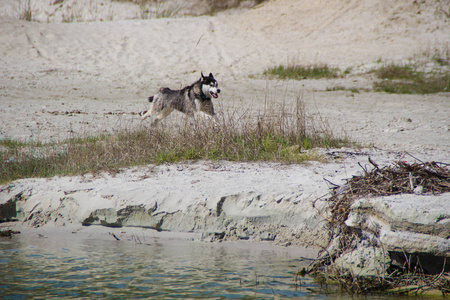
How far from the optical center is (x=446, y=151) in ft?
24.3

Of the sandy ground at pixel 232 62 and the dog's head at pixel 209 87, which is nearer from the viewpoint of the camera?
the dog's head at pixel 209 87

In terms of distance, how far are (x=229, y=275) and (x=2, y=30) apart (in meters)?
17.3

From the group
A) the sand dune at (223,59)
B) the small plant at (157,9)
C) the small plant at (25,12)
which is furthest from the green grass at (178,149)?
the small plant at (157,9)

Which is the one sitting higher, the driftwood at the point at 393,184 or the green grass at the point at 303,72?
the green grass at the point at 303,72

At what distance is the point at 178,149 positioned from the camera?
6719 millimetres

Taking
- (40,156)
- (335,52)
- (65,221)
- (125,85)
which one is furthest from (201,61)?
(65,221)

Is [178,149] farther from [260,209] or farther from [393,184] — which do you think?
[393,184]

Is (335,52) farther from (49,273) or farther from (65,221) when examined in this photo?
(49,273)

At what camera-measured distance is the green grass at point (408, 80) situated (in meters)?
13.9

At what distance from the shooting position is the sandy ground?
Answer: 10.1 metres

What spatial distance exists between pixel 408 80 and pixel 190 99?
817cm

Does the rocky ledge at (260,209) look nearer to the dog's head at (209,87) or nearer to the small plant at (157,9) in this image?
the dog's head at (209,87)

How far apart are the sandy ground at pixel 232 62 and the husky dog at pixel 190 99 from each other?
452mm

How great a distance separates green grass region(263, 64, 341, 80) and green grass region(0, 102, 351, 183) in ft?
26.7
